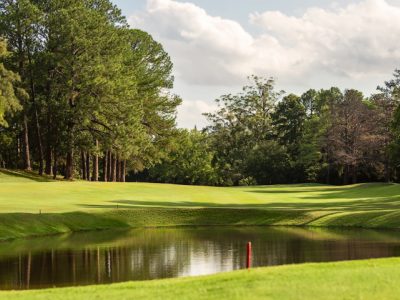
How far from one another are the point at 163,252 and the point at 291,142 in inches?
3477

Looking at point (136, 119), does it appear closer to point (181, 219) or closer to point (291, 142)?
point (181, 219)

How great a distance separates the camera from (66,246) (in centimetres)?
3053

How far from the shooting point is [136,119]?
2790 inches

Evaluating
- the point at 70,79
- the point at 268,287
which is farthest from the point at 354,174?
the point at 268,287

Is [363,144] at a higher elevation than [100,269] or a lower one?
higher

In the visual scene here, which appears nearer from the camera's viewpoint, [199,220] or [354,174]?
[199,220]

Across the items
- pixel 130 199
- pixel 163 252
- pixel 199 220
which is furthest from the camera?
pixel 130 199

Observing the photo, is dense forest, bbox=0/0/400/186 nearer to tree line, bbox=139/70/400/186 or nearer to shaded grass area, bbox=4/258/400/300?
tree line, bbox=139/70/400/186

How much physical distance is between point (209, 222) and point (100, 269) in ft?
62.6

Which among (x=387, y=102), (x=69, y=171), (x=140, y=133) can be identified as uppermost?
(x=387, y=102)

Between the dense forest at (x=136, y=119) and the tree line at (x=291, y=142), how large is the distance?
0.21 metres

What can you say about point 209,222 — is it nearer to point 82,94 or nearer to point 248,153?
point 82,94

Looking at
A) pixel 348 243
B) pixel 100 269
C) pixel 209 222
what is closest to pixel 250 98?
→ pixel 209 222

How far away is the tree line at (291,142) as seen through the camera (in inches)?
3644
